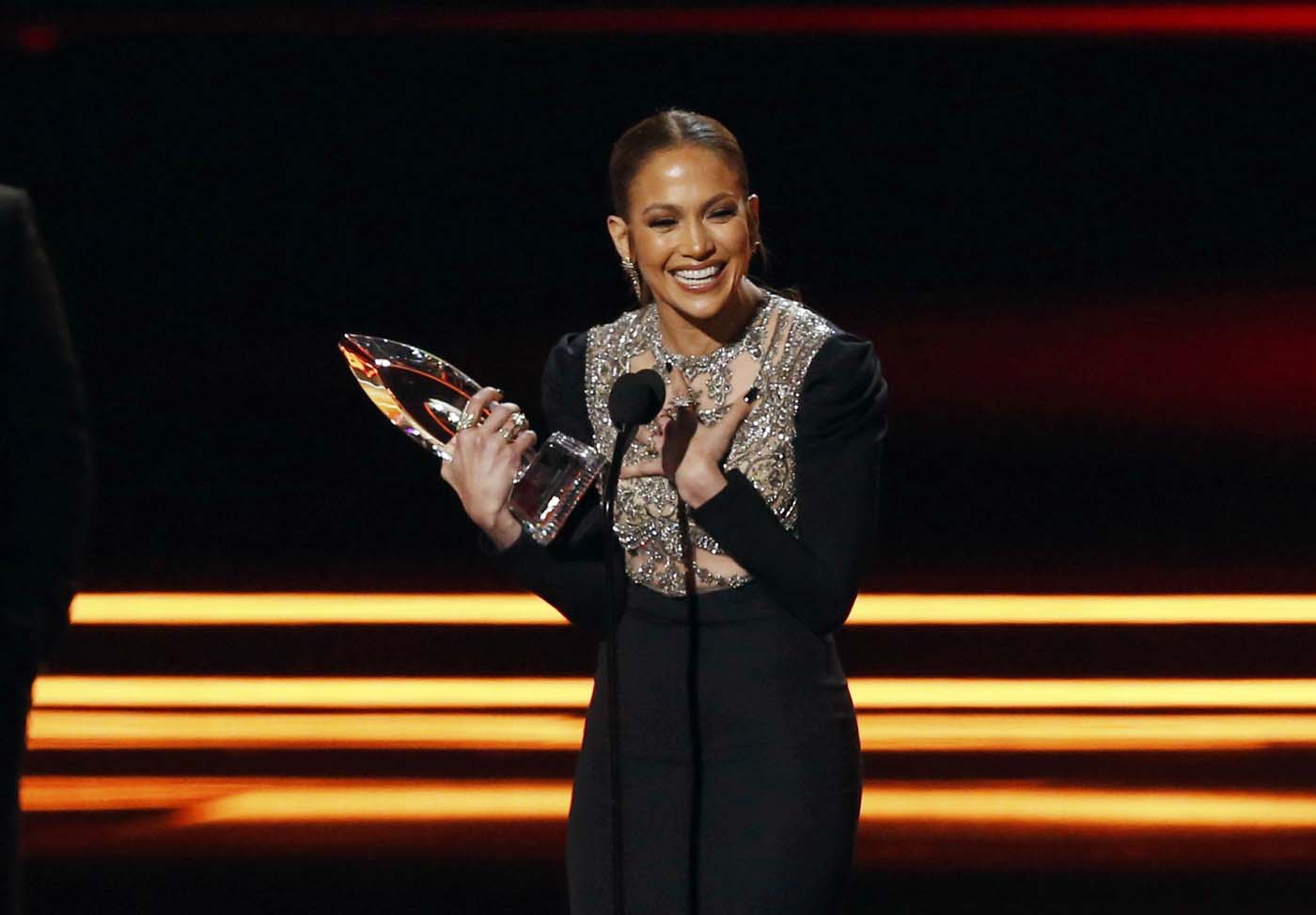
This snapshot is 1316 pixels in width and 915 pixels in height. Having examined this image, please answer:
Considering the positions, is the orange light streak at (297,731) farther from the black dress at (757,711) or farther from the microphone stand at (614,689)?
the microphone stand at (614,689)

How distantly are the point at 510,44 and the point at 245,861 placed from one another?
1023 cm

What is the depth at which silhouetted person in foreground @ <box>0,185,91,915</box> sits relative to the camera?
5.57 feet

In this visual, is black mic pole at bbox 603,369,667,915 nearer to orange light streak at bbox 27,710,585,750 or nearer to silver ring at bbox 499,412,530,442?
silver ring at bbox 499,412,530,442

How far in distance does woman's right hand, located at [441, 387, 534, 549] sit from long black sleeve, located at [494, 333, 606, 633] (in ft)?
0.25

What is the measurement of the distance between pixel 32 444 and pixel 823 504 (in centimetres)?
104

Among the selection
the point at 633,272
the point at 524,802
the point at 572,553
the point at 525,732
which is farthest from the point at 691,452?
the point at 525,732

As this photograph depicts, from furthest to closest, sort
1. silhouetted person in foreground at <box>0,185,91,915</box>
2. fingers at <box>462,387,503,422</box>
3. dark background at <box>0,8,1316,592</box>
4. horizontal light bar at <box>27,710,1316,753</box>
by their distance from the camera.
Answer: dark background at <box>0,8,1316,592</box> < horizontal light bar at <box>27,710,1316,753</box> < fingers at <box>462,387,503,422</box> < silhouetted person in foreground at <box>0,185,91,915</box>

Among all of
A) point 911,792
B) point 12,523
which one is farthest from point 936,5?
point 12,523

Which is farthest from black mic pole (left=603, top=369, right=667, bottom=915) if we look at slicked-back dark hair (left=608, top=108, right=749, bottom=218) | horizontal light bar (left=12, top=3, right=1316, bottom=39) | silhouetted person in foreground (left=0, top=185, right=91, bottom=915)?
horizontal light bar (left=12, top=3, right=1316, bottom=39)

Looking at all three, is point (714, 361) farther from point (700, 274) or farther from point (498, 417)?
point (498, 417)

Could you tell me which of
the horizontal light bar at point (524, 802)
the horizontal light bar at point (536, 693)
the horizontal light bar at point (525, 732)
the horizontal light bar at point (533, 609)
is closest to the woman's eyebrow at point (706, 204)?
the horizontal light bar at point (524, 802)

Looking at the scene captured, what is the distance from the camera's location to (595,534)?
2658mm

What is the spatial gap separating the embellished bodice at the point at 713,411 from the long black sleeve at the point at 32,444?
95 cm

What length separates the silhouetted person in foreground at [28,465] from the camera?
1.70 metres
